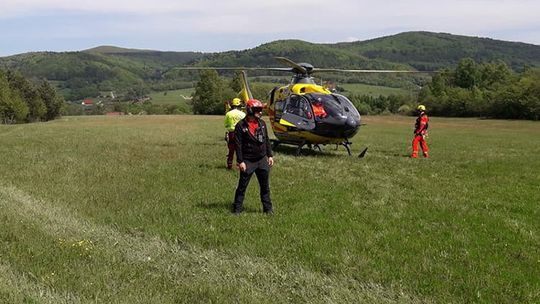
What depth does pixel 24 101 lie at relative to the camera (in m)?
79.0

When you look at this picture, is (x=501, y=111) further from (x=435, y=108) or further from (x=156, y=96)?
(x=156, y=96)

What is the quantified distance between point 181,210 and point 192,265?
3.28 metres

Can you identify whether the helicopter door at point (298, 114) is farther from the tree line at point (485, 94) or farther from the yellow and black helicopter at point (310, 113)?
the tree line at point (485, 94)

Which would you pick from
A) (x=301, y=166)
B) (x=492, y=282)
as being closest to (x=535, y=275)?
(x=492, y=282)

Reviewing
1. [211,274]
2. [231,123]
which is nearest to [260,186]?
[211,274]

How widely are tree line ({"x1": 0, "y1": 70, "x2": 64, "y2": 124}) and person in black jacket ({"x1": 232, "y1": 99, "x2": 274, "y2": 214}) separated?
66.9m

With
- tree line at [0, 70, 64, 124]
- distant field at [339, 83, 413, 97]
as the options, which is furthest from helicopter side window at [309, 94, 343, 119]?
distant field at [339, 83, 413, 97]

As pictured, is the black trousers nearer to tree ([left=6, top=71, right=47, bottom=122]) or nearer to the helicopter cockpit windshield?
the helicopter cockpit windshield

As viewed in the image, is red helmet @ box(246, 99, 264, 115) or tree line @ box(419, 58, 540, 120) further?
tree line @ box(419, 58, 540, 120)

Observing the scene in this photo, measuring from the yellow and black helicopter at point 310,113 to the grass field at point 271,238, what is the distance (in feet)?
12.0

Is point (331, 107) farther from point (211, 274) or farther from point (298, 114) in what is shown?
point (211, 274)

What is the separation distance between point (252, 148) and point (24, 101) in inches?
3135

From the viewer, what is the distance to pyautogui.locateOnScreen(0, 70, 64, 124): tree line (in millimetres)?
69062

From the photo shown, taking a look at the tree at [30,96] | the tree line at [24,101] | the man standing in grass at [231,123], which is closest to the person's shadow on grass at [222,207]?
the man standing in grass at [231,123]
